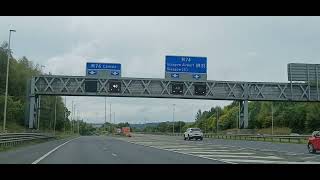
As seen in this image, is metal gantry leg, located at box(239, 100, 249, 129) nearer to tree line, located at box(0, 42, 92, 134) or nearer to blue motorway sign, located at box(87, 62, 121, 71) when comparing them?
blue motorway sign, located at box(87, 62, 121, 71)

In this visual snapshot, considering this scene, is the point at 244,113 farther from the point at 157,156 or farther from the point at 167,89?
the point at 157,156

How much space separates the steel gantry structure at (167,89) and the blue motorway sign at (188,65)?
64.8 inches

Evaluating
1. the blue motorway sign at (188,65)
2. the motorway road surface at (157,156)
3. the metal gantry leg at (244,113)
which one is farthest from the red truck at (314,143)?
the metal gantry leg at (244,113)

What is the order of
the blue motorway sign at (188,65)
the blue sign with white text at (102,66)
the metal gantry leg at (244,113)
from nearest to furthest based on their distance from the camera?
1. the blue motorway sign at (188,65)
2. the blue sign with white text at (102,66)
3. the metal gantry leg at (244,113)

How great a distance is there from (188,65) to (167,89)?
16.9ft

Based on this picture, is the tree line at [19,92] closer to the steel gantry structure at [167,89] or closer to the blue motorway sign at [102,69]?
the steel gantry structure at [167,89]

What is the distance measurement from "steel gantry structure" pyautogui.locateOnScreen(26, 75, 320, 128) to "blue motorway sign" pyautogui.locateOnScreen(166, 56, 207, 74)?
1647mm

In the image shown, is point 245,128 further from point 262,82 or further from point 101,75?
point 101,75

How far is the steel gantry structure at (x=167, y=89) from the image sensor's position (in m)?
67.6

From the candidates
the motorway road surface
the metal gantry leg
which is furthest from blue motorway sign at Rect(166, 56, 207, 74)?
the motorway road surface

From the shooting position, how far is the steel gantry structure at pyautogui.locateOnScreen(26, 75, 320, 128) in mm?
67562
